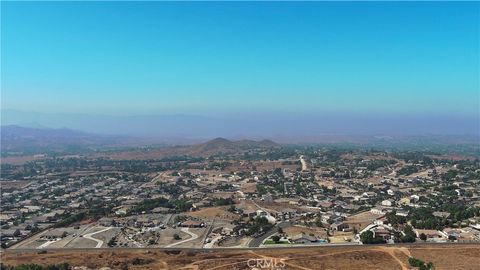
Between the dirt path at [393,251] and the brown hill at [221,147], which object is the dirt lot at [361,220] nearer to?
the dirt path at [393,251]

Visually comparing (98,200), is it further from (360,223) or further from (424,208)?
(424,208)

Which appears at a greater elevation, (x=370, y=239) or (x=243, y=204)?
(x=370, y=239)

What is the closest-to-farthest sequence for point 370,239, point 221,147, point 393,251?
point 393,251, point 370,239, point 221,147

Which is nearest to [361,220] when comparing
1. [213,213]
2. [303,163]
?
Result: [213,213]

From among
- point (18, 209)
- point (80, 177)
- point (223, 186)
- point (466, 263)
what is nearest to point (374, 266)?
point (466, 263)

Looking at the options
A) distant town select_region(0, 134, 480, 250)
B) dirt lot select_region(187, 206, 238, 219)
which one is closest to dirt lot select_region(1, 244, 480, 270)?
distant town select_region(0, 134, 480, 250)

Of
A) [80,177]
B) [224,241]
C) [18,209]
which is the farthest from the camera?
[80,177]

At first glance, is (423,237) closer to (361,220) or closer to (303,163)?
(361,220)
